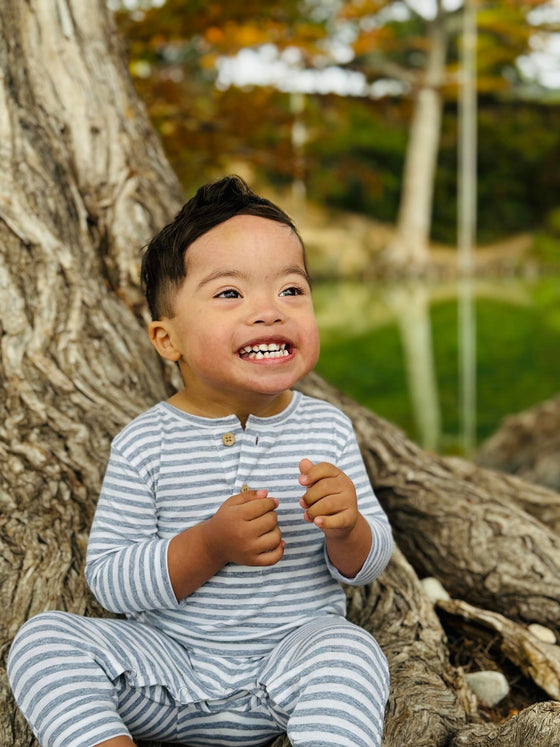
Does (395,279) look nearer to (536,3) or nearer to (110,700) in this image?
(536,3)

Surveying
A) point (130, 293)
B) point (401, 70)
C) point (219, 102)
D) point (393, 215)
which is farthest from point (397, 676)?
point (393, 215)

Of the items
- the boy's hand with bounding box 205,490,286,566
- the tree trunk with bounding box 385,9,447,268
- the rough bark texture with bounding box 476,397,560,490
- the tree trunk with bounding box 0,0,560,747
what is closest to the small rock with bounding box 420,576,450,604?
the tree trunk with bounding box 0,0,560,747

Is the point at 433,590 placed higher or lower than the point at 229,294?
lower

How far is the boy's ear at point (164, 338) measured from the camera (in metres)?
1.49

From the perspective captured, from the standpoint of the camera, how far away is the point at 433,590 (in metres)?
1.93

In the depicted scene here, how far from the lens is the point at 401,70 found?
1598cm

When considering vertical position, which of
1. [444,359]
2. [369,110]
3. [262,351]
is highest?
[369,110]

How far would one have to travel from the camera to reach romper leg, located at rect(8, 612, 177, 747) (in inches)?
46.5

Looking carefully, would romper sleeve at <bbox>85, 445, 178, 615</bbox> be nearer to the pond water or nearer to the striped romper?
the striped romper

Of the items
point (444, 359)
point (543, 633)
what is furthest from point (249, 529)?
point (444, 359)

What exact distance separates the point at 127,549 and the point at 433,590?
0.81m

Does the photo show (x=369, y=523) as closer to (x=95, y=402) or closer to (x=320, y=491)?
(x=320, y=491)

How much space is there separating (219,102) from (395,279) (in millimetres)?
10892

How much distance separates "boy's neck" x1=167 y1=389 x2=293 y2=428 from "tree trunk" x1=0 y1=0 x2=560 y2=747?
15.1 inches
